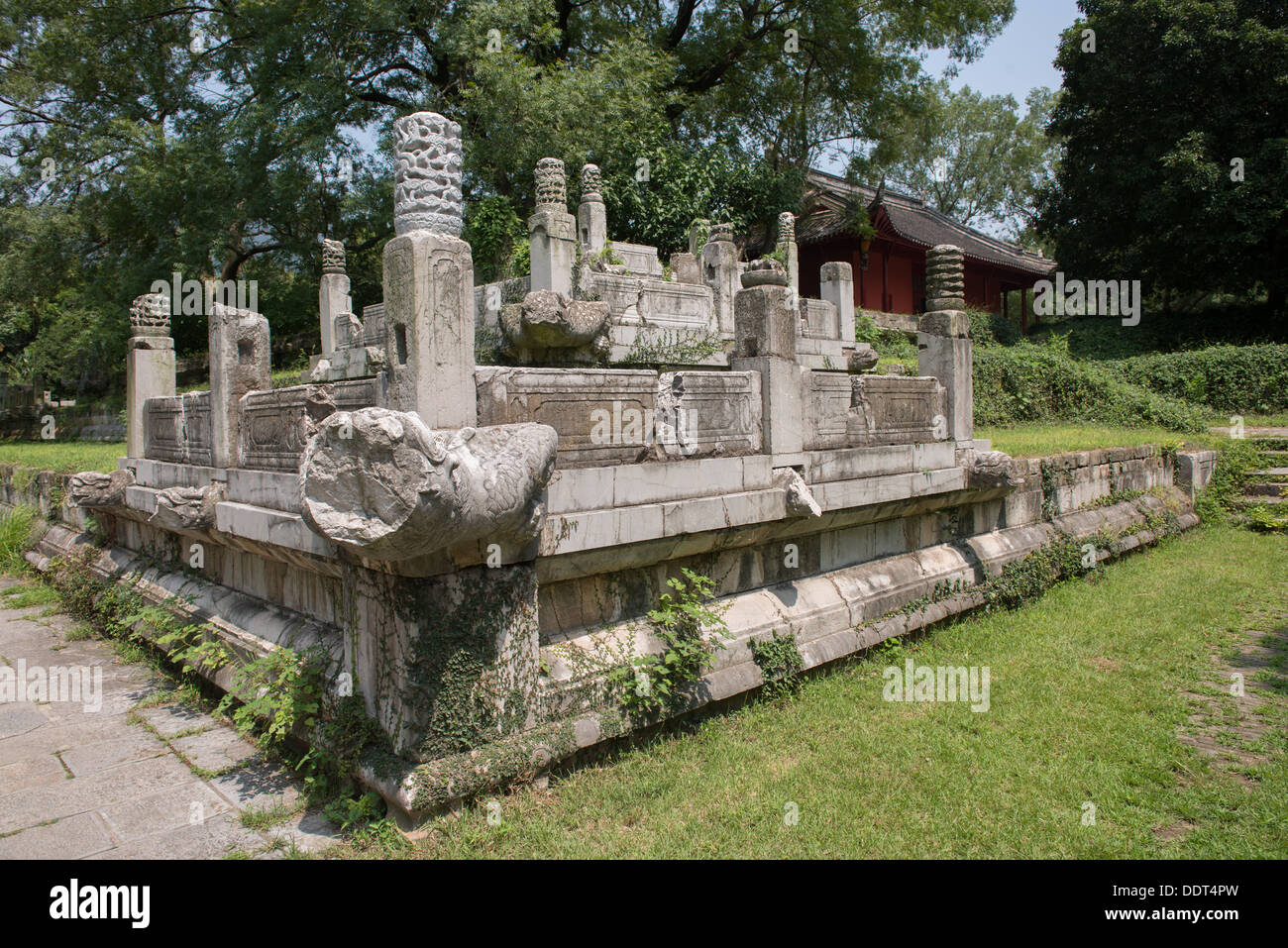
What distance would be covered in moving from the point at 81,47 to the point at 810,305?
18.1 metres

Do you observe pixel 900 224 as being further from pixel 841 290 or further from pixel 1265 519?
pixel 1265 519

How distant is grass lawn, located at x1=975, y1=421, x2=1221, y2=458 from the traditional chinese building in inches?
480

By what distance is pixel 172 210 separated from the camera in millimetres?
17891

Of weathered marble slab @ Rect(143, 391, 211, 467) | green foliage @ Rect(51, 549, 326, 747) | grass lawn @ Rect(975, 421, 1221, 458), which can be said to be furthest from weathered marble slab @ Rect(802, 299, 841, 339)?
green foliage @ Rect(51, 549, 326, 747)

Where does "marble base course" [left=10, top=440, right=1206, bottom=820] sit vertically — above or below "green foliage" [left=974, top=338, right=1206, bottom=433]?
below

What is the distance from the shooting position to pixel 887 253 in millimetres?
27656

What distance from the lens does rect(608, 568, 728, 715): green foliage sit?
4.25 meters

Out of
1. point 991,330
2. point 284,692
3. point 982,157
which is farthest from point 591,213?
point 982,157

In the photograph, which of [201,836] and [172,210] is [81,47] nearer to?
[172,210]

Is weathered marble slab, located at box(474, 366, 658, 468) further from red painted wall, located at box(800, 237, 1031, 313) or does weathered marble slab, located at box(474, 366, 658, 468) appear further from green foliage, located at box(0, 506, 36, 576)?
red painted wall, located at box(800, 237, 1031, 313)

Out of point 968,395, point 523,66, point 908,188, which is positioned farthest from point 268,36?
point 908,188

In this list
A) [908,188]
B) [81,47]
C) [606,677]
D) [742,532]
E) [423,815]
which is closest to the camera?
[423,815]

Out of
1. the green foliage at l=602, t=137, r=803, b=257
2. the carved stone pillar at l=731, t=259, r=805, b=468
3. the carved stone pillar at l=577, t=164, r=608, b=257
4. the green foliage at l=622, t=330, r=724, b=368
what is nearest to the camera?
the carved stone pillar at l=731, t=259, r=805, b=468

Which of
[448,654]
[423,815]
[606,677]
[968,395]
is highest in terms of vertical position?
[968,395]
